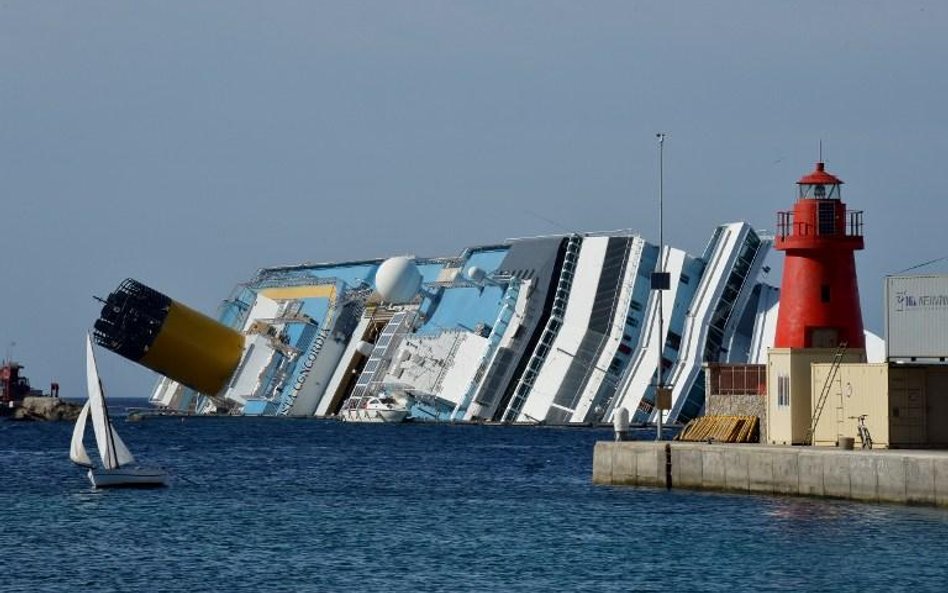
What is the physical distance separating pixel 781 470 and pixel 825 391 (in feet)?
Answer: 10.6

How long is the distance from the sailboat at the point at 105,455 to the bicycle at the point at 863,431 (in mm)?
21536

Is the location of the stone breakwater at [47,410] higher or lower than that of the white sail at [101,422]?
higher

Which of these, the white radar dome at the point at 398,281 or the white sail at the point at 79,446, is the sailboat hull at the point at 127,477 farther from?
the white radar dome at the point at 398,281

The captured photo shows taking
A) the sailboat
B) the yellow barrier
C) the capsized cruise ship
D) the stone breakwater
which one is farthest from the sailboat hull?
the stone breakwater

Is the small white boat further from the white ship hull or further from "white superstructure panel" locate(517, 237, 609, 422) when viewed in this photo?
"white superstructure panel" locate(517, 237, 609, 422)

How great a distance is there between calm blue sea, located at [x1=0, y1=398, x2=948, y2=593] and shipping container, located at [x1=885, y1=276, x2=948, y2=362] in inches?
198

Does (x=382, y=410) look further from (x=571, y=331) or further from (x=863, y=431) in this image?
(x=863, y=431)

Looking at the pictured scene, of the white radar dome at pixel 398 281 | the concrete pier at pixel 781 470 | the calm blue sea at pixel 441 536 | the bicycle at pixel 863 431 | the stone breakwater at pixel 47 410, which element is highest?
the white radar dome at pixel 398 281

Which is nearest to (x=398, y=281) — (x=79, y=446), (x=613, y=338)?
Answer: (x=613, y=338)

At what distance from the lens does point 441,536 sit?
45.2 metres

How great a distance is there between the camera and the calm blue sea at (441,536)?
124 feet

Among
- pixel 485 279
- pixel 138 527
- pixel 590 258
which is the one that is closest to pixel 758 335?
pixel 590 258

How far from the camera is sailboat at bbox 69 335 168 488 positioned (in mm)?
58750

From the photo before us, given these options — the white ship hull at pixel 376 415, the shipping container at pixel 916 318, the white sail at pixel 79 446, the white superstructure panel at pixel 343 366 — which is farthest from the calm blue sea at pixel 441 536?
the white superstructure panel at pixel 343 366
